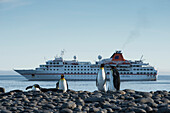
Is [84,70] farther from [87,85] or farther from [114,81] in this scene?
[114,81]

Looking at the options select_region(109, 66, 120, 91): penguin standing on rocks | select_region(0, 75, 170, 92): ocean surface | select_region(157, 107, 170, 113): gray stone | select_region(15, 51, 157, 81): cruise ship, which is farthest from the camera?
select_region(15, 51, 157, 81): cruise ship

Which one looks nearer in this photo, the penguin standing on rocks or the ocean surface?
the penguin standing on rocks

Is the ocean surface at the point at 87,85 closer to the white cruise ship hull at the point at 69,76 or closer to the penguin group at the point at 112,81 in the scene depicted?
the white cruise ship hull at the point at 69,76

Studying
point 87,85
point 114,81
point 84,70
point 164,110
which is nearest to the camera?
point 164,110

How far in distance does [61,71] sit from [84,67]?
5.89 meters

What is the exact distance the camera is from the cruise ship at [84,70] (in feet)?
226

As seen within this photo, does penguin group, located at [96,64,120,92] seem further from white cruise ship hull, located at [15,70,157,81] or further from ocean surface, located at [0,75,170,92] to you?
white cruise ship hull, located at [15,70,157,81]

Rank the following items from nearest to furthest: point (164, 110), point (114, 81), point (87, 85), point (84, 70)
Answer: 1. point (164, 110)
2. point (114, 81)
3. point (87, 85)
4. point (84, 70)

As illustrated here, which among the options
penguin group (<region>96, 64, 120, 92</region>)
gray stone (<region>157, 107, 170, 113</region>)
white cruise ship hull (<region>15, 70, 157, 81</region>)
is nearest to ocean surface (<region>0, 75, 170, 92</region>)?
white cruise ship hull (<region>15, 70, 157, 81</region>)

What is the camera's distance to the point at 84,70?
70375 millimetres

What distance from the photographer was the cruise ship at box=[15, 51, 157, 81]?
68.9 metres

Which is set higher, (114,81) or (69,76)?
(69,76)

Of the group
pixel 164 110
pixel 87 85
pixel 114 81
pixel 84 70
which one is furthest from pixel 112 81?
pixel 84 70

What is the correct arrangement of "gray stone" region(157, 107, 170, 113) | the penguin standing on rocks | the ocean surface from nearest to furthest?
"gray stone" region(157, 107, 170, 113) → the penguin standing on rocks → the ocean surface
